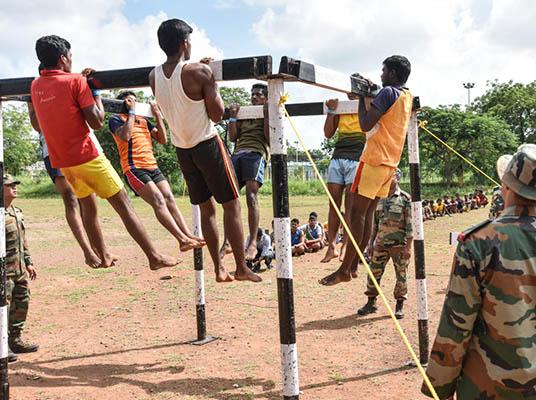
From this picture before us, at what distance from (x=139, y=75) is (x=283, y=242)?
71.8 inches

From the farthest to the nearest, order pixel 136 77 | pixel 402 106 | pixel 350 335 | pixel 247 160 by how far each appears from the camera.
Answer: pixel 350 335
pixel 247 160
pixel 402 106
pixel 136 77

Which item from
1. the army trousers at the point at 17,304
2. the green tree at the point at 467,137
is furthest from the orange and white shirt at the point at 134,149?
the green tree at the point at 467,137

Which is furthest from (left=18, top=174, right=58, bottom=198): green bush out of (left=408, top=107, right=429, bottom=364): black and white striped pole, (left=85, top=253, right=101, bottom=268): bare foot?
(left=408, top=107, right=429, bottom=364): black and white striped pole

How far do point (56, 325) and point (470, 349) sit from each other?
7.03 meters

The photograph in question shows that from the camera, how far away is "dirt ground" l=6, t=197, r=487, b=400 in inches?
228

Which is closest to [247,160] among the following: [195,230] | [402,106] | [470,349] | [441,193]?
[195,230]

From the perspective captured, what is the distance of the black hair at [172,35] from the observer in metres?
4.21

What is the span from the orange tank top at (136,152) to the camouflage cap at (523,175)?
3.85m

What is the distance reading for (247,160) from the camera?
6367 mm

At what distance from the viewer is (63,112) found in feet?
14.8

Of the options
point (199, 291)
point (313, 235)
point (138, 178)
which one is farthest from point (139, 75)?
point (313, 235)

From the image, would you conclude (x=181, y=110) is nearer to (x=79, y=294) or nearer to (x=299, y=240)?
(x=79, y=294)

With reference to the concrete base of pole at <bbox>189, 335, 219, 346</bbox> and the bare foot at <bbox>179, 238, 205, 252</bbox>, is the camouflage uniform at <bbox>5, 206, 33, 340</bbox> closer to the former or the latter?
the concrete base of pole at <bbox>189, 335, 219, 346</bbox>

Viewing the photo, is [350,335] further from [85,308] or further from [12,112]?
[12,112]
